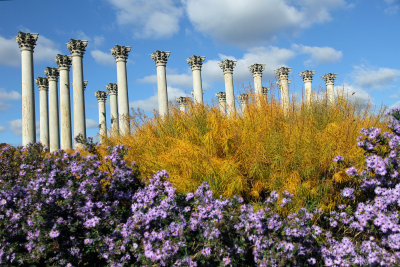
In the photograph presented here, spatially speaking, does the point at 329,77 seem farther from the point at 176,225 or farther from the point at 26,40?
the point at 176,225

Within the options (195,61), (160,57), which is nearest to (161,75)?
(160,57)

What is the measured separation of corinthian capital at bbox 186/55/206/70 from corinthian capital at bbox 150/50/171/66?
8.79 feet

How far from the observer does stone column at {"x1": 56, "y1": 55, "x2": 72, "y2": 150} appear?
73.1ft

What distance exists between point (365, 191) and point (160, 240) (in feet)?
11.1

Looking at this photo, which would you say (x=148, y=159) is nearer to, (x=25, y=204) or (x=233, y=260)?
(x=25, y=204)

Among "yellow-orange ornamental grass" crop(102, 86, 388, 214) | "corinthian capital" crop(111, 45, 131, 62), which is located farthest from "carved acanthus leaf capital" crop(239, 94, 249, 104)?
"corinthian capital" crop(111, 45, 131, 62)

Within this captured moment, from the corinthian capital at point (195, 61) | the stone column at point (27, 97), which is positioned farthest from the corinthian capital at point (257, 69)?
the stone column at point (27, 97)

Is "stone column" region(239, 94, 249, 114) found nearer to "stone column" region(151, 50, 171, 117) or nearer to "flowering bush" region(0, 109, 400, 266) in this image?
"flowering bush" region(0, 109, 400, 266)

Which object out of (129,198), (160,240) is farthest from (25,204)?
(160,240)

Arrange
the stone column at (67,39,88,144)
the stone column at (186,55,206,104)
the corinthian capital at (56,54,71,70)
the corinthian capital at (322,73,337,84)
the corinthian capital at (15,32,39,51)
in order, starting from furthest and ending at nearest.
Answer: the corinthian capital at (322,73,337,84) → the stone column at (186,55,206,104) → the corinthian capital at (56,54,71,70) → the stone column at (67,39,88,144) → the corinthian capital at (15,32,39,51)

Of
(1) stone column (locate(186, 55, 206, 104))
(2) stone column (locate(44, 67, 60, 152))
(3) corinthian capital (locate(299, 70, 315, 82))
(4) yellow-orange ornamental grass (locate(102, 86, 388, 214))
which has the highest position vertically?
(3) corinthian capital (locate(299, 70, 315, 82))

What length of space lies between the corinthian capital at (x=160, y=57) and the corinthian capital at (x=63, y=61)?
6.34 metres

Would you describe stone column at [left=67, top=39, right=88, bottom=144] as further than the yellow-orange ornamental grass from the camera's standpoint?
Yes

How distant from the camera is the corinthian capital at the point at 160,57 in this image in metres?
25.8
